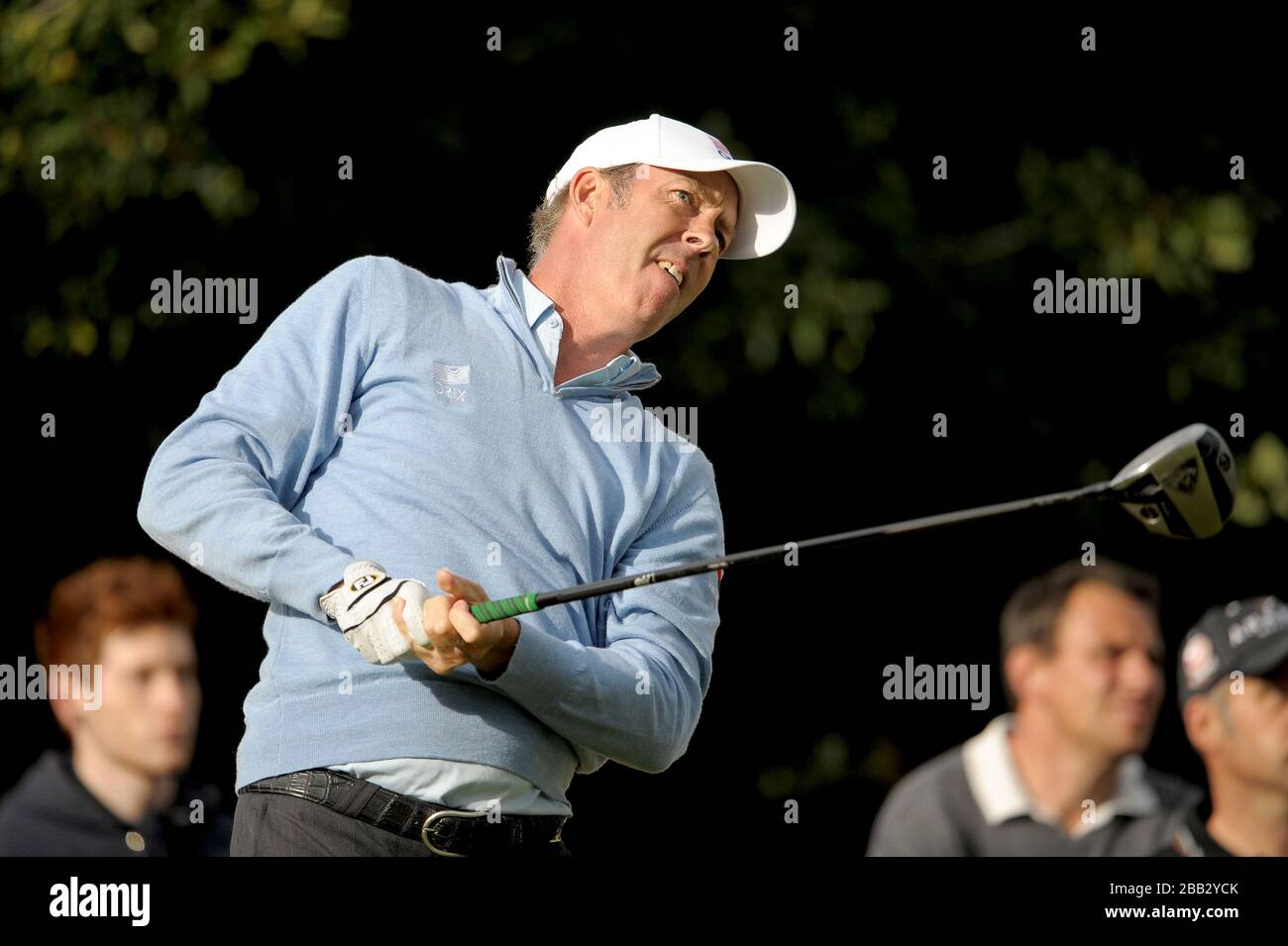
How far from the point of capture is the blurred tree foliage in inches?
218

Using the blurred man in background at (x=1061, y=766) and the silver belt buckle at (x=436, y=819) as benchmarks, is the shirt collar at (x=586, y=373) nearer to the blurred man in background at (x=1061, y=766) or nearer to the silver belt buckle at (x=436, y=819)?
the silver belt buckle at (x=436, y=819)

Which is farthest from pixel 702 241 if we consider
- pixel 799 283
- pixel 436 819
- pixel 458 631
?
pixel 799 283

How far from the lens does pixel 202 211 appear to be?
19.1 feet

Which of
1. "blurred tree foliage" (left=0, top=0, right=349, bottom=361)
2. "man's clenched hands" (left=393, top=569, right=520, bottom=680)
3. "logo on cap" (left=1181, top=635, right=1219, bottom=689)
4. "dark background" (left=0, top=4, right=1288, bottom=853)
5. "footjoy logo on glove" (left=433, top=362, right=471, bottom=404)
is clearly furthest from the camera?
"dark background" (left=0, top=4, right=1288, bottom=853)

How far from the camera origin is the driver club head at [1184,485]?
3.24 m

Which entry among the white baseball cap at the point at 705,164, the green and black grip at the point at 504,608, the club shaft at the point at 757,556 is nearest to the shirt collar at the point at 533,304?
the white baseball cap at the point at 705,164

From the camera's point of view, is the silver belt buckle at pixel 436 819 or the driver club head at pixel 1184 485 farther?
the driver club head at pixel 1184 485

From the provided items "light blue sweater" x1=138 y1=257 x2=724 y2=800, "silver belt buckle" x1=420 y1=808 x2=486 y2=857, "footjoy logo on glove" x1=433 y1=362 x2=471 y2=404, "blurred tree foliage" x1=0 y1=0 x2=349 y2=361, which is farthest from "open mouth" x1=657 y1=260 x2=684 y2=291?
"blurred tree foliage" x1=0 y1=0 x2=349 y2=361

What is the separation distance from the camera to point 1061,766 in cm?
354

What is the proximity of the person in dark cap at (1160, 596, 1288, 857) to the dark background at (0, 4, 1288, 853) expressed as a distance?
277 centimetres

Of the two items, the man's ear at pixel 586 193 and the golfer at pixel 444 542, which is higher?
the man's ear at pixel 586 193

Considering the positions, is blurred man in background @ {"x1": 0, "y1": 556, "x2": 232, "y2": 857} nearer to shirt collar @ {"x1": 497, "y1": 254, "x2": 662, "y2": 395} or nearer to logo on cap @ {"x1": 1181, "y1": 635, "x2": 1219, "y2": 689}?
shirt collar @ {"x1": 497, "y1": 254, "x2": 662, "y2": 395}

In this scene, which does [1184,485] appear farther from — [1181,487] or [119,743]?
[119,743]

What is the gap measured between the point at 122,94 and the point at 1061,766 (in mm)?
3438
